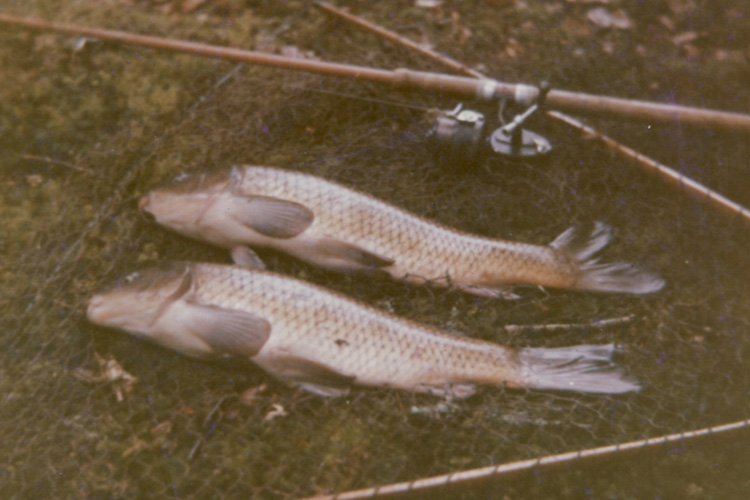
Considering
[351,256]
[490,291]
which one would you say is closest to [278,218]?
[351,256]

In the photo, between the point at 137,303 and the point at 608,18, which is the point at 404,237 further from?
the point at 608,18

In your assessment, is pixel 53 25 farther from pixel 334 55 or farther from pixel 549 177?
pixel 549 177

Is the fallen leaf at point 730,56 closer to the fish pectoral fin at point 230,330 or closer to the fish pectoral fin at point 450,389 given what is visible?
the fish pectoral fin at point 450,389

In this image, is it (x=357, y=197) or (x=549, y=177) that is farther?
(x=549, y=177)

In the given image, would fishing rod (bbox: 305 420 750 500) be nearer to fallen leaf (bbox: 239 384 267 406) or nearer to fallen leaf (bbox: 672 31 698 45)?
fallen leaf (bbox: 239 384 267 406)

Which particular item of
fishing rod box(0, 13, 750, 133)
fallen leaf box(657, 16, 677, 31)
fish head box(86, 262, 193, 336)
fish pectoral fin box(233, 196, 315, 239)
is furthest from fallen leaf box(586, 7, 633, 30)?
fish head box(86, 262, 193, 336)

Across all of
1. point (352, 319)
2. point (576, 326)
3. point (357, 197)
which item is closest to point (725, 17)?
point (576, 326)
